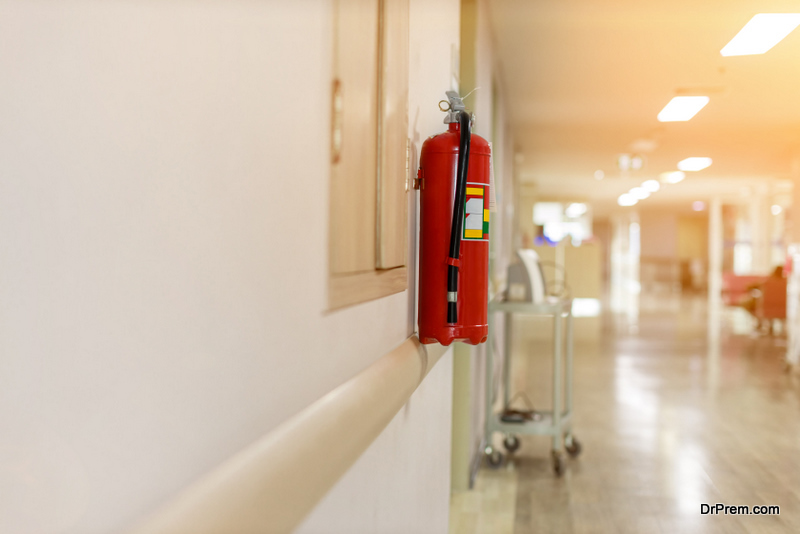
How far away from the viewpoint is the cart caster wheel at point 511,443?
13.5 ft

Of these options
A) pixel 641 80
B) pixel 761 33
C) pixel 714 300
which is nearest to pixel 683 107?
pixel 641 80

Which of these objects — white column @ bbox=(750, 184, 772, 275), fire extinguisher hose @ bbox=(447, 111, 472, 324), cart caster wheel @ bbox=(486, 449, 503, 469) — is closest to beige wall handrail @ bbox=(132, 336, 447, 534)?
fire extinguisher hose @ bbox=(447, 111, 472, 324)

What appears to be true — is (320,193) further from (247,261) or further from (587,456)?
(587,456)

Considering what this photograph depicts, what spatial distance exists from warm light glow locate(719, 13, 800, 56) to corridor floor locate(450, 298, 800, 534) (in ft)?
8.19

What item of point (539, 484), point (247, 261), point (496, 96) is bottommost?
point (539, 484)

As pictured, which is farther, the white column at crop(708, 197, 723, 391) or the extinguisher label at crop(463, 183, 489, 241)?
the white column at crop(708, 197, 723, 391)

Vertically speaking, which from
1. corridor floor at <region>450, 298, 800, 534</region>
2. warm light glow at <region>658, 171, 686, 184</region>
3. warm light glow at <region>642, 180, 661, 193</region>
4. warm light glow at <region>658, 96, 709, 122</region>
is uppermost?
warm light glow at <region>642, 180, 661, 193</region>

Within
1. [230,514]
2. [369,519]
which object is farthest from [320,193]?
[369,519]

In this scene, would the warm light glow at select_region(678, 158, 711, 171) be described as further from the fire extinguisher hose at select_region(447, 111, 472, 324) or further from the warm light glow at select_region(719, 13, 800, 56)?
the fire extinguisher hose at select_region(447, 111, 472, 324)

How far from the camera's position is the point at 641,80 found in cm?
595

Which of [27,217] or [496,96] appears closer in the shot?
[27,217]

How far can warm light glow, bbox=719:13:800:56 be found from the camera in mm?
3957

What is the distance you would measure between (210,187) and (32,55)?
245mm

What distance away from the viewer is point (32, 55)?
53cm
